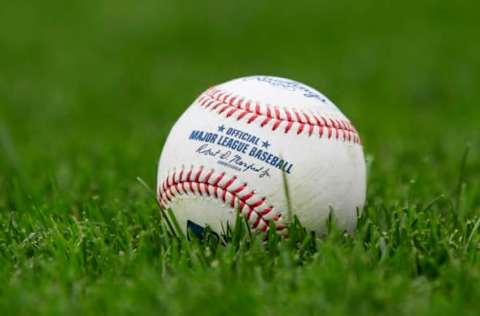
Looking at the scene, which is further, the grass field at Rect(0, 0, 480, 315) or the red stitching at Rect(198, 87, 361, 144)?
the red stitching at Rect(198, 87, 361, 144)

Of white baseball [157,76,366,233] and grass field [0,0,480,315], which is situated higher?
white baseball [157,76,366,233]

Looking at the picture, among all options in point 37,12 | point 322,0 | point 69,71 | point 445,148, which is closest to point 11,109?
point 69,71

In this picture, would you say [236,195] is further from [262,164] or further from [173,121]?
[173,121]

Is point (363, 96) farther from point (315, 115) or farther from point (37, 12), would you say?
point (37, 12)

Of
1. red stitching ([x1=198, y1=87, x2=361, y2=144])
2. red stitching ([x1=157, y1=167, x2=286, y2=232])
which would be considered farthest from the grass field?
red stitching ([x1=198, y1=87, x2=361, y2=144])
